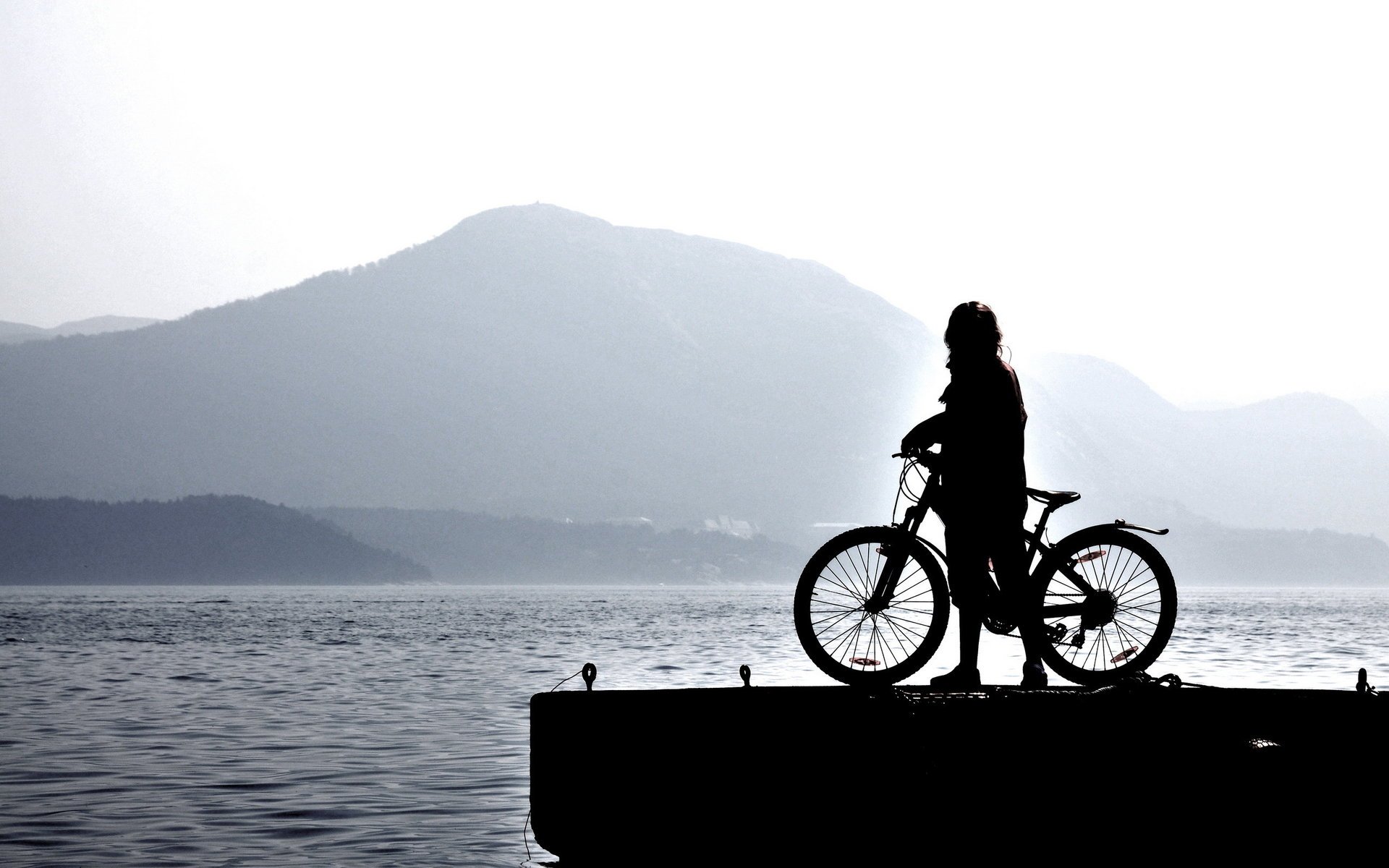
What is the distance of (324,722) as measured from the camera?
83.0 feet

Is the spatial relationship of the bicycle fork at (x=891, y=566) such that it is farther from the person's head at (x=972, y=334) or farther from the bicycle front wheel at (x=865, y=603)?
the person's head at (x=972, y=334)

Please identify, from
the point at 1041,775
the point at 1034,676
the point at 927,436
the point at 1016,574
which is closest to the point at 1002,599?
the point at 1016,574

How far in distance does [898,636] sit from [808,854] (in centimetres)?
177

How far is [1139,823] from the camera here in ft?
24.1

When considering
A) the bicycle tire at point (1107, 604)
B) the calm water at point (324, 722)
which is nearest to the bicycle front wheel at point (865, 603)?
the bicycle tire at point (1107, 604)

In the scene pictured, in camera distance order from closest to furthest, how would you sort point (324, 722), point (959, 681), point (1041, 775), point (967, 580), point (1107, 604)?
point (1041, 775) → point (959, 681) → point (967, 580) → point (1107, 604) → point (324, 722)

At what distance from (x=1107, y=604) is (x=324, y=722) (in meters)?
19.1

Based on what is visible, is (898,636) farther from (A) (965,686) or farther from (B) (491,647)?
(B) (491,647)

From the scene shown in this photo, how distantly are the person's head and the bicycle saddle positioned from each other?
859mm

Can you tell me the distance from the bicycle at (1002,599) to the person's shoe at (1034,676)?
13 cm

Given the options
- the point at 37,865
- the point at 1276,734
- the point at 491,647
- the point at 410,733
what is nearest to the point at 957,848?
the point at 1276,734

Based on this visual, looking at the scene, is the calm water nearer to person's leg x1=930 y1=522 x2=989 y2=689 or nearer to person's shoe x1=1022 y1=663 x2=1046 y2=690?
person's leg x1=930 y1=522 x2=989 y2=689

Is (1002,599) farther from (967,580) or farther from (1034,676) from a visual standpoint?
(1034,676)

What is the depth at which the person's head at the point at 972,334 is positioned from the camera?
870 centimetres
